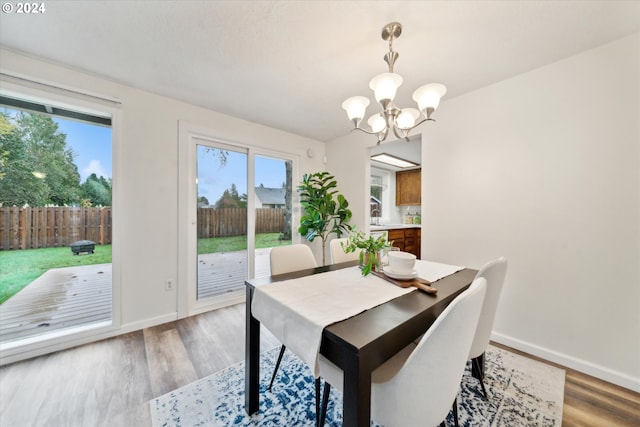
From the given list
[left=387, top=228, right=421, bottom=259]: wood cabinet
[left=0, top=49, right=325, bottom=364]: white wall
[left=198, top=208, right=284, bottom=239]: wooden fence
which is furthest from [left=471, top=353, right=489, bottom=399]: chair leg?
[left=0, top=49, right=325, bottom=364]: white wall

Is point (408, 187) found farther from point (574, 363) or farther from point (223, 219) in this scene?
point (223, 219)

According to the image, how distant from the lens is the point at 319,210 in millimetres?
3252

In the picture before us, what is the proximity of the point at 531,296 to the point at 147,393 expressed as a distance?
301 cm

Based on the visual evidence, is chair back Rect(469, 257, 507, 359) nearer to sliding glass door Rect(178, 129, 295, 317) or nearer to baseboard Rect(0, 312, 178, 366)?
sliding glass door Rect(178, 129, 295, 317)

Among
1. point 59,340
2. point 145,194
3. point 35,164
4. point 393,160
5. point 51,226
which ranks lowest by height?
point 59,340

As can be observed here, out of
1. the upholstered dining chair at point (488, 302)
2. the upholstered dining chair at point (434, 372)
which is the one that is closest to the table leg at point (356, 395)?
the upholstered dining chair at point (434, 372)

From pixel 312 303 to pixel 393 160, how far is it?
11.6ft

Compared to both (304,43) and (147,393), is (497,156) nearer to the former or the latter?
(304,43)

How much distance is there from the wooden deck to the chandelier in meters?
2.45

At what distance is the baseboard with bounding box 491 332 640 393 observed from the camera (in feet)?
5.06

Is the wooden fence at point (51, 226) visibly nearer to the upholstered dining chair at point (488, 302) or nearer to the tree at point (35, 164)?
the tree at point (35, 164)

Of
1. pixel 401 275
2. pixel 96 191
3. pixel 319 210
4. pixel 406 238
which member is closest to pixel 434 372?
pixel 401 275

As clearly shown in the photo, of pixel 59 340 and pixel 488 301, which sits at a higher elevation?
pixel 488 301

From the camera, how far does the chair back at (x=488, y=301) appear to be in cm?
123
